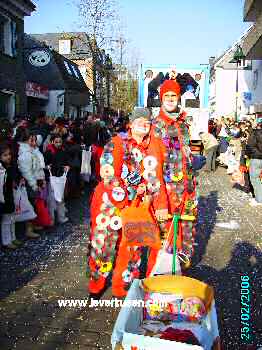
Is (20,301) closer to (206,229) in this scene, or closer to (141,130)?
(141,130)

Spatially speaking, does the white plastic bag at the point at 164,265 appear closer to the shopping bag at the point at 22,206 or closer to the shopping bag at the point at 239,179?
the shopping bag at the point at 22,206

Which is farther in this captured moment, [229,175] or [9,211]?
[229,175]

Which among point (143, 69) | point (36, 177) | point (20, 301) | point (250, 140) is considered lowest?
point (20, 301)

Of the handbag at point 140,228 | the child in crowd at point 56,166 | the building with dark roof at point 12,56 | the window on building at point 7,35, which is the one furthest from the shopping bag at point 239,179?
the window on building at point 7,35

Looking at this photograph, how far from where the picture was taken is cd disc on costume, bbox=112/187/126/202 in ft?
12.9

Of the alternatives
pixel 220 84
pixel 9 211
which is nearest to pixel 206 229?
pixel 9 211

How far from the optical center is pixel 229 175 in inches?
572

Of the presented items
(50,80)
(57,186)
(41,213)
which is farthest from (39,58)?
(41,213)

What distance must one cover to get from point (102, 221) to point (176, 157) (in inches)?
38.3

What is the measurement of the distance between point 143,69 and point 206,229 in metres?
7.63

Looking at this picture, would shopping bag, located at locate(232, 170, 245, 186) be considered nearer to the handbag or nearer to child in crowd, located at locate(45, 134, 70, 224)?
child in crowd, located at locate(45, 134, 70, 224)
